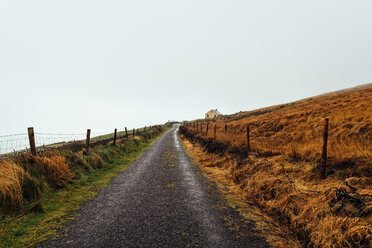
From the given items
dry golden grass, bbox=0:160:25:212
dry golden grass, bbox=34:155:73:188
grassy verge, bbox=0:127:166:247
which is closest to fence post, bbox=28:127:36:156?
dry golden grass, bbox=34:155:73:188

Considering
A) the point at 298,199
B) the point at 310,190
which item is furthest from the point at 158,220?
the point at 310,190

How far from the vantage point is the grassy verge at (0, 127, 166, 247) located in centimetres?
392

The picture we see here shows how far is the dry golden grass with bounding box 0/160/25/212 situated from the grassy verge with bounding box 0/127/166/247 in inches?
5.2

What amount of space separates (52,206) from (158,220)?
3280 millimetres

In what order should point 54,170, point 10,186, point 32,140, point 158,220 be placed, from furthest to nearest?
point 32,140 → point 54,170 → point 10,186 → point 158,220

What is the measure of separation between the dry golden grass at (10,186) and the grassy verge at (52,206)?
0.13 m

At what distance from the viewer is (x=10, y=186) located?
16.3ft

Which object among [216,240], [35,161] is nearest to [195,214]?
[216,240]

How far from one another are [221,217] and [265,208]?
1.36 meters

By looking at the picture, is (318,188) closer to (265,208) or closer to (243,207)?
(265,208)

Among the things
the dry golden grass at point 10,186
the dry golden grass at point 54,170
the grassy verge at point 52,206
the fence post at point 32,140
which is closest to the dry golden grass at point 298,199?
the grassy verge at point 52,206

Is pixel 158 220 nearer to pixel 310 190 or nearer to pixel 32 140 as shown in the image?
pixel 310 190

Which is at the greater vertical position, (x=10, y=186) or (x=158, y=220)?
(x=10, y=186)

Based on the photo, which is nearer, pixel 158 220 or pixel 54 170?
pixel 158 220
